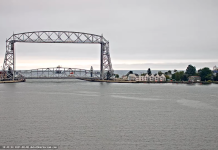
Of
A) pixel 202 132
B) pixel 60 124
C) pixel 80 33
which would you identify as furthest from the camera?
pixel 80 33

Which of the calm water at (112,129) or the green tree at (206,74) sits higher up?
the green tree at (206,74)

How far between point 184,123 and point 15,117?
996cm

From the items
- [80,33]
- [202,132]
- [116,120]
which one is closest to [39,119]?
[116,120]

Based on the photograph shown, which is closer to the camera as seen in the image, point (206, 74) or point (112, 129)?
point (112, 129)

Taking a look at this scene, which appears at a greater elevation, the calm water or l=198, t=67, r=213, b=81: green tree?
l=198, t=67, r=213, b=81: green tree

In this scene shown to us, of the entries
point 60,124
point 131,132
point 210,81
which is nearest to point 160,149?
point 131,132

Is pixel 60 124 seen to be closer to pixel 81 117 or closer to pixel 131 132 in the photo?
pixel 81 117

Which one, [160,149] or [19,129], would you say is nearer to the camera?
[160,149]

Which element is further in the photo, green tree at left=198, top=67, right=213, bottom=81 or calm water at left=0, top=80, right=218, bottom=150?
green tree at left=198, top=67, right=213, bottom=81

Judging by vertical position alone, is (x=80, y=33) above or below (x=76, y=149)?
above

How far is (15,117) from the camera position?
61.8 feet

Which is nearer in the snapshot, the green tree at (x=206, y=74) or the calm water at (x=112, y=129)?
the calm water at (x=112, y=129)

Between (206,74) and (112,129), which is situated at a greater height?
(206,74)

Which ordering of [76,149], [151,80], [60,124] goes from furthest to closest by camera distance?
[151,80], [60,124], [76,149]
